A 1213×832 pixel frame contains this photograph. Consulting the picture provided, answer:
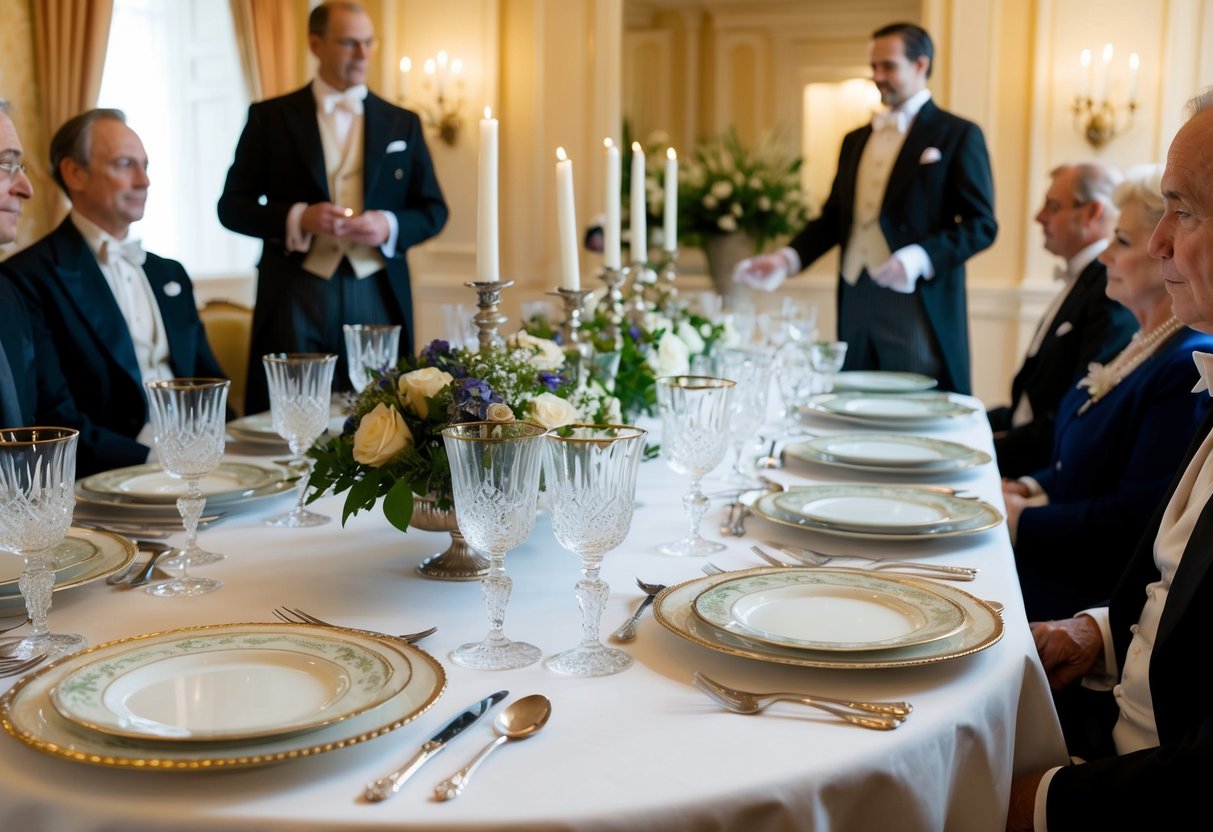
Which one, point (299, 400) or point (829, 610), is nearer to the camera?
point (829, 610)

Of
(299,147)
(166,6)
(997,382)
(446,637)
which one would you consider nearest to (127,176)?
(299,147)

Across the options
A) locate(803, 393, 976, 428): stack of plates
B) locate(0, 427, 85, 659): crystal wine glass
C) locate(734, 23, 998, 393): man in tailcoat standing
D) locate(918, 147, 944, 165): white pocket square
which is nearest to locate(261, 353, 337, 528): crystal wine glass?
locate(0, 427, 85, 659): crystal wine glass

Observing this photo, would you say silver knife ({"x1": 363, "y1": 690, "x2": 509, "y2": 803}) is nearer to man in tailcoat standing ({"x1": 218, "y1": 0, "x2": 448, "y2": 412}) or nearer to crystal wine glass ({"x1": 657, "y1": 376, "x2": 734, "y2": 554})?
crystal wine glass ({"x1": 657, "y1": 376, "x2": 734, "y2": 554})

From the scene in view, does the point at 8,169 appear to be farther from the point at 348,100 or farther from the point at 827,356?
the point at 348,100

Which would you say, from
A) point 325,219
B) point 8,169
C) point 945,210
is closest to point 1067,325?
point 945,210

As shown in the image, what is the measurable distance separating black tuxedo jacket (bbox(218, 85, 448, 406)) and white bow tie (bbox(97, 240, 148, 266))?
80 cm

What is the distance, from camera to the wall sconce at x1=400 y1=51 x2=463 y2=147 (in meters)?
6.41

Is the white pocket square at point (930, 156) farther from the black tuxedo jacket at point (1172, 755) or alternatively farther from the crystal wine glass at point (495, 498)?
the crystal wine glass at point (495, 498)

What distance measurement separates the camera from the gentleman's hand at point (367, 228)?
364cm

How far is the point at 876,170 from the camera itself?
4.62 metres

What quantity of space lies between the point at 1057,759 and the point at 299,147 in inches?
130

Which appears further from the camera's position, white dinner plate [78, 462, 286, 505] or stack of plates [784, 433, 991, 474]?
stack of plates [784, 433, 991, 474]

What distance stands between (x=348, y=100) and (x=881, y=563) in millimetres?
2978

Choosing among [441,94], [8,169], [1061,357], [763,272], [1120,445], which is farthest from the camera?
[441,94]
